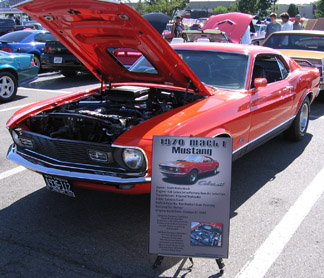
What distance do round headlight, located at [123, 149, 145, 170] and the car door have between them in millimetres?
1660

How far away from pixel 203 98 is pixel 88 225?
1.73 metres

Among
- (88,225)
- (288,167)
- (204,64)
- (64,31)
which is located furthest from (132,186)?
(288,167)

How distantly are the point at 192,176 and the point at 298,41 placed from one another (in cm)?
761

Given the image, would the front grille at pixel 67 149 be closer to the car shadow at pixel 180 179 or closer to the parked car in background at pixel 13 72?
the car shadow at pixel 180 179

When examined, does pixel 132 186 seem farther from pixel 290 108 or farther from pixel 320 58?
pixel 320 58

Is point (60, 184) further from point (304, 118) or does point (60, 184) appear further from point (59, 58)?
point (59, 58)

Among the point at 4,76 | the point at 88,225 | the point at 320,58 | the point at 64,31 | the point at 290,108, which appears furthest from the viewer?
the point at 4,76

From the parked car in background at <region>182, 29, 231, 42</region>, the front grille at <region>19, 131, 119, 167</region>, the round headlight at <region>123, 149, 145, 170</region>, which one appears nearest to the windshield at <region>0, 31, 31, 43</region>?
the parked car in background at <region>182, 29, 231, 42</region>

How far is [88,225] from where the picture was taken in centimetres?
348

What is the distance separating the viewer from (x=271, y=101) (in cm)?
461

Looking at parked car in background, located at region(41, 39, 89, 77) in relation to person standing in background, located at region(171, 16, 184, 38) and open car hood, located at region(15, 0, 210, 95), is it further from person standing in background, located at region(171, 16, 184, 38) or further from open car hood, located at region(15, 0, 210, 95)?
open car hood, located at region(15, 0, 210, 95)

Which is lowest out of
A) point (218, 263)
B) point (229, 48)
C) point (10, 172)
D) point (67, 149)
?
point (10, 172)

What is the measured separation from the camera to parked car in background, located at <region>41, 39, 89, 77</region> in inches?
443

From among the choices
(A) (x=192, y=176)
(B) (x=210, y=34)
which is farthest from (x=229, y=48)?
(B) (x=210, y=34)
